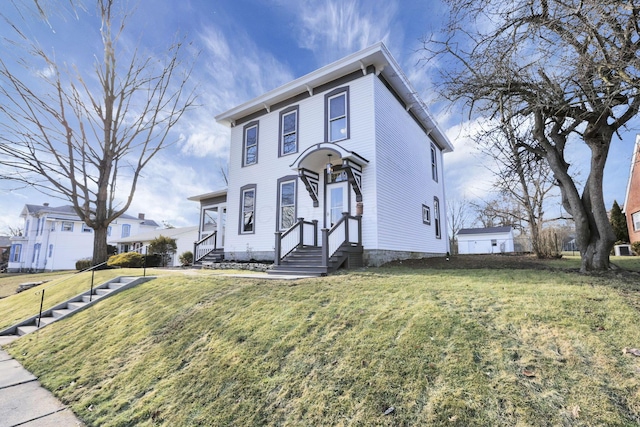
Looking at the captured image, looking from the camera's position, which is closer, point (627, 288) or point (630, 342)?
point (630, 342)

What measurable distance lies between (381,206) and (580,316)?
22.9 feet

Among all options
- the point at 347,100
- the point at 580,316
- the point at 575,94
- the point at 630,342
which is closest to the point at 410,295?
the point at 580,316

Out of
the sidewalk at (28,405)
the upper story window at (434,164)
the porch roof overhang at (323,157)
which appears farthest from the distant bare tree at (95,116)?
the upper story window at (434,164)

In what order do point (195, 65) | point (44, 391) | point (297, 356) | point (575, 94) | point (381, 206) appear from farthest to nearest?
point (195, 65)
point (381, 206)
point (575, 94)
point (44, 391)
point (297, 356)

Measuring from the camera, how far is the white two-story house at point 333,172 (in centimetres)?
1020

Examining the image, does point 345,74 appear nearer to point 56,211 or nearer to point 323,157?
point 323,157

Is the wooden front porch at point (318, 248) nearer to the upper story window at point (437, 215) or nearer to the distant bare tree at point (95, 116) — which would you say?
the upper story window at point (437, 215)

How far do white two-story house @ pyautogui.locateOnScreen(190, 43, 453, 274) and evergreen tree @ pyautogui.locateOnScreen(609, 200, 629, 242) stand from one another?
17931 mm

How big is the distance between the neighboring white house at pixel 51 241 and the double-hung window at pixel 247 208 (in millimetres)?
26440

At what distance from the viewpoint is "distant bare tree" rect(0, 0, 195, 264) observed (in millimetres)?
13266

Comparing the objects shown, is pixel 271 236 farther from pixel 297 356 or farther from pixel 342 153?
pixel 297 356

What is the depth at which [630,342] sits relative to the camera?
10.2 ft

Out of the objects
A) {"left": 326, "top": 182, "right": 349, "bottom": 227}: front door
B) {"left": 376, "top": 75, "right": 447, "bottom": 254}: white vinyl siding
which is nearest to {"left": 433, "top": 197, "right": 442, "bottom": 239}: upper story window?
{"left": 376, "top": 75, "right": 447, "bottom": 254}: white vinyl siding

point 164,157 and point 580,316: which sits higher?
point 164,157
